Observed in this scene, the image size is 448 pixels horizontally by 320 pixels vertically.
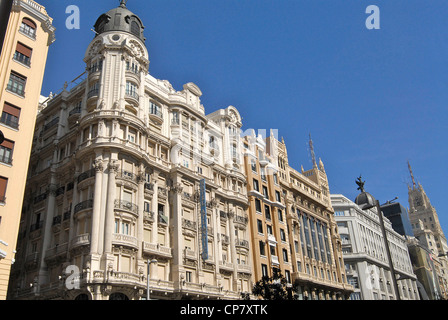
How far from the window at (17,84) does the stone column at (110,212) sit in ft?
34.3

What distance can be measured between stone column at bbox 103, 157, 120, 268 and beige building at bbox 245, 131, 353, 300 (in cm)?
2311

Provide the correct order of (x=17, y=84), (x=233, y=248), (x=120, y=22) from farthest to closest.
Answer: (x=233, y=248) → (x=120, y=22) → (x=17, y=84)

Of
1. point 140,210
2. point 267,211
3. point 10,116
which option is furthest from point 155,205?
point 267,211

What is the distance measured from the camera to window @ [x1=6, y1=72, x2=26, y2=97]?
1415 inches

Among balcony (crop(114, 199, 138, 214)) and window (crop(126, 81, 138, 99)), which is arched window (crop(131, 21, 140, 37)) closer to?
window (crop(126, 81, 138, 99))

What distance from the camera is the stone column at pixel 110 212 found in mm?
37562

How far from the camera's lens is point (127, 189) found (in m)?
42.5

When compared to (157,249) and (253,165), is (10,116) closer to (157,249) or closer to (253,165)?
(157,249)

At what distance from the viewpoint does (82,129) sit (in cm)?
4531

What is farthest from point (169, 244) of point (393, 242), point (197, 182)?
point (393, 242)

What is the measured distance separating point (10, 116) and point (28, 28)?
9.89 meters

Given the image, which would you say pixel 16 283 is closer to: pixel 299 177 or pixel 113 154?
pixel 113 154

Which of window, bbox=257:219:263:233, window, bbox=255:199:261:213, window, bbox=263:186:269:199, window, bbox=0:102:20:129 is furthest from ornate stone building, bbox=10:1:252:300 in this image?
window, bbox=0:102:20:129

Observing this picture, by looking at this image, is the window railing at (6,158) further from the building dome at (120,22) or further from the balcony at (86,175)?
the building dome at (120,22)
